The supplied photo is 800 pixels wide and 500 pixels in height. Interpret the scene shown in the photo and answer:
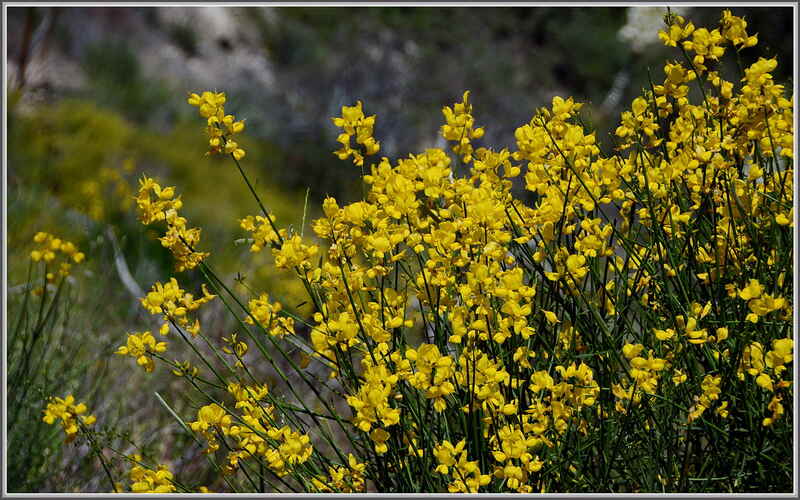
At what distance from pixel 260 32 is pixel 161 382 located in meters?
8.73

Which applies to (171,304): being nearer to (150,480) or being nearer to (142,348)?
(142,348)

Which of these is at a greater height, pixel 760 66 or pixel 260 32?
pixel 260 32

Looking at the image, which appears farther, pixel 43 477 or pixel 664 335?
pixel 43 477

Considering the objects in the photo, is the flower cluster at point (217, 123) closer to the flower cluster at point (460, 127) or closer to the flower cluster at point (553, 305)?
the flower cluster at point (553, 305)

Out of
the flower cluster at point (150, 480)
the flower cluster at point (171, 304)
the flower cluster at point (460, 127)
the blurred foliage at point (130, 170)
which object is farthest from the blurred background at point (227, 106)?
the flower cluster at point (150, 480)

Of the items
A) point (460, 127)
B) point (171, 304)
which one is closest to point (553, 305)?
point (460, 127)

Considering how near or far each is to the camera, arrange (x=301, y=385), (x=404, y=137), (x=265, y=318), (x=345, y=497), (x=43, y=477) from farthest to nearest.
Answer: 1. (x=404, y=137)
2. (x=301, y=385)
3. (x=43, y=477)
4. (x=265, y=318)
5. (x=345, y=497)

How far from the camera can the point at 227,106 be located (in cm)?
738

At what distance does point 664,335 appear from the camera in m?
1.24

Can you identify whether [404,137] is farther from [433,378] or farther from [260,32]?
[433,378]

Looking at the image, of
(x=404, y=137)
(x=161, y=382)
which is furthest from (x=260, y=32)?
(x=161, y=382)

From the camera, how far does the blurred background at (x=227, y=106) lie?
2.90 m

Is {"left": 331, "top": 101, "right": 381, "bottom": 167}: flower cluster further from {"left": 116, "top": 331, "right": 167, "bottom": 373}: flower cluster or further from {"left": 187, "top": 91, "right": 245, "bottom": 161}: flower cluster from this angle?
{"left": 116, "top": 331, "right": 167, "bottom": 373}: flower cluster

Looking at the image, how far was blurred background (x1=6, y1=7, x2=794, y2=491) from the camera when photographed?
290 cm
